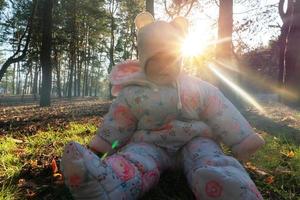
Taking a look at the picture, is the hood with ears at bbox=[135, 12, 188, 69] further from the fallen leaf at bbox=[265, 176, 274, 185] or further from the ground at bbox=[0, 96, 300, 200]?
the fallen leaf at bbox=[265, 176, 274, 185]

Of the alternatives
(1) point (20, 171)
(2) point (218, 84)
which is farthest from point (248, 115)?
(1) point (20, 171)

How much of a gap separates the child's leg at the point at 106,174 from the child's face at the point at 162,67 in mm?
743

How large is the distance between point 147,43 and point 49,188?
1.30m

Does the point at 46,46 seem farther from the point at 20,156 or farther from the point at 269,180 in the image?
the point at 269,180

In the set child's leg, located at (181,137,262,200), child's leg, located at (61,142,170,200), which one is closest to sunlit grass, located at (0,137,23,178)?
child's leg, located at (61,142,170,200)

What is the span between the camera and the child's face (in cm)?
309

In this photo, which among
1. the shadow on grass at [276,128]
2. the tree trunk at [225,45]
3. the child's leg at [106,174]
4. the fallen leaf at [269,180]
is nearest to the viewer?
the child's leg at [106,174]

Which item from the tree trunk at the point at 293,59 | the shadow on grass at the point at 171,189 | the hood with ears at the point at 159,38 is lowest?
the shadow on grass at the point at 171,189

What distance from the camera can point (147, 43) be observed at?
310 cm

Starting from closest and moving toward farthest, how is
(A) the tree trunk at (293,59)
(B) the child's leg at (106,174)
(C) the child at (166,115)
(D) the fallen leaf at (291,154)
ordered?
(B) the child's leg at (106,174), (C) the child at (166,115), (D) the fallen leaf at (291,154), (A) the tree trunk at (293,59)

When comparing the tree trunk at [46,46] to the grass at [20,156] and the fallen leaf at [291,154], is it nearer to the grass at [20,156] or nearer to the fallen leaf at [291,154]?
the grass at [20,156]

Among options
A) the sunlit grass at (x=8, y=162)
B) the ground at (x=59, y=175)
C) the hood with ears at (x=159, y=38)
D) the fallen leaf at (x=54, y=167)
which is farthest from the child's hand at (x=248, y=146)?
the sunlit grass at (x=8, y=162)

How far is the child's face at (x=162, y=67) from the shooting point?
10.1 ft

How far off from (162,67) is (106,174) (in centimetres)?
119
